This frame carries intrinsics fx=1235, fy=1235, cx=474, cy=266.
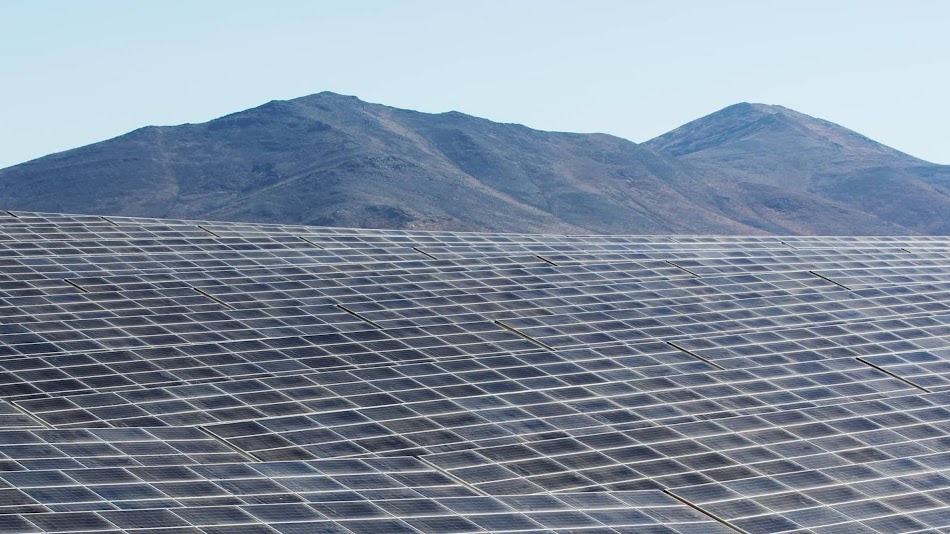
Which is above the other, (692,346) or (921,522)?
(692,346)

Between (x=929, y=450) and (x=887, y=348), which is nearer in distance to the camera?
(x=929, y=450)

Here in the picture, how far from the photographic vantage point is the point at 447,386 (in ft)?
106

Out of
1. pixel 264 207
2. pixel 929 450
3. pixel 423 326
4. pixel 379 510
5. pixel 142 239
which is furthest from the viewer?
pixel 264 207

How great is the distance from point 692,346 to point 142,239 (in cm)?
1926

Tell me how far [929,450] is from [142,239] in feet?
86.7

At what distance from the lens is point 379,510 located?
2367cm

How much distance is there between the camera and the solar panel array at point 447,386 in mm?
24625

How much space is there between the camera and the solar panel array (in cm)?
2462

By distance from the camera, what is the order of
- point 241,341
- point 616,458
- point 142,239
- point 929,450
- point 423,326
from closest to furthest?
1. point 616,458
2. point 929,450
3. point 241,341
4. point 423,326
5. point 142,239

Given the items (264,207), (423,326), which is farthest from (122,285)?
(264,207)

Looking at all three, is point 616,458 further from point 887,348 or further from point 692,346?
point 887,348

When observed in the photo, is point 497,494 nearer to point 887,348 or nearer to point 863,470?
point 863,470

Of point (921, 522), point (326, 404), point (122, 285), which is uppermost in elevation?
point (122, 285)

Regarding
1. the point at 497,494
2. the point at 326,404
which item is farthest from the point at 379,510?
the point at 326,404
